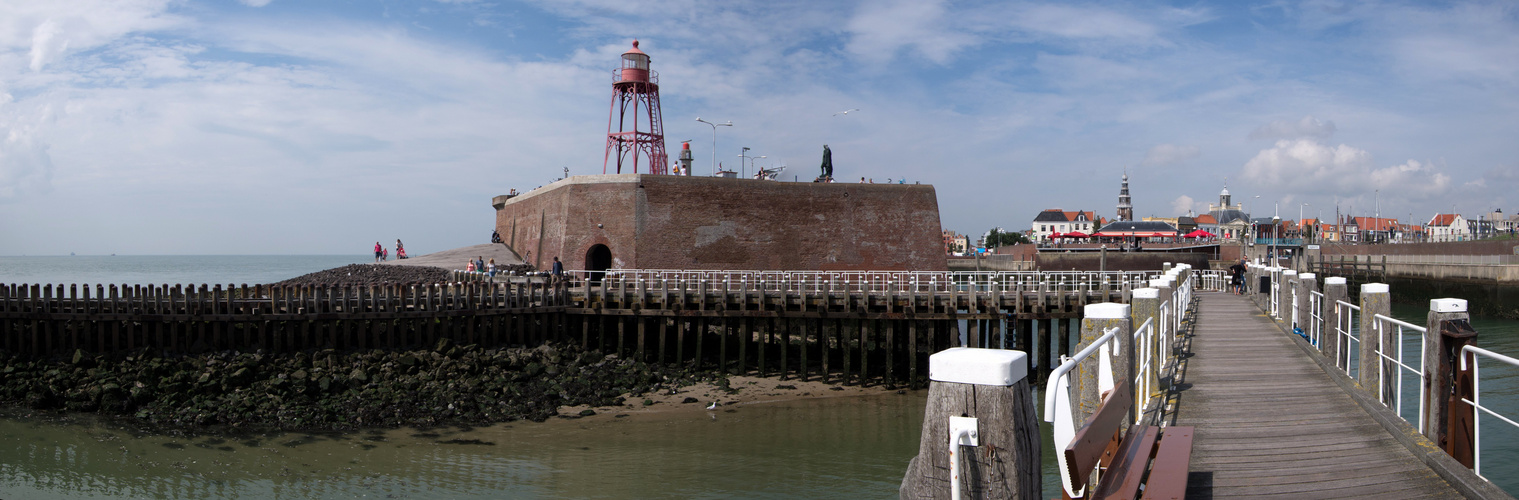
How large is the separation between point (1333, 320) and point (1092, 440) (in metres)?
7.39

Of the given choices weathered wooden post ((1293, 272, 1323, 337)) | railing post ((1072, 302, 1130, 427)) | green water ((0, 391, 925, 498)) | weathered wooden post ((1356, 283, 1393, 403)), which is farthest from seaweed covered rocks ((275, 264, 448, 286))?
railing post ((1072, 302, 1130, 427))

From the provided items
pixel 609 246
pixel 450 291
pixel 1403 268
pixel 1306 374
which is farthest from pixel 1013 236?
pixel 1306 374

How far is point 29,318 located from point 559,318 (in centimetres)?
1063

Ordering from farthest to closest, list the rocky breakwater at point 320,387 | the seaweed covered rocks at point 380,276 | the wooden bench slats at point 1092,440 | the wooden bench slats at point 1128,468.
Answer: the seaweed covered rocks at point 380,276, the rocky breakwater at point 320,387, the wooden bench slats at point 1128,468, the wooden bench slats at point 1092,440

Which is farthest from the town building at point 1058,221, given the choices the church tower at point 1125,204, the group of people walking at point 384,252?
the group of people walking at point 384,252

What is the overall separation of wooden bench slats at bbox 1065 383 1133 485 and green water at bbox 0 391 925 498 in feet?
27.9

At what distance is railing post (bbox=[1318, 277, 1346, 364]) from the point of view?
876 centimetres

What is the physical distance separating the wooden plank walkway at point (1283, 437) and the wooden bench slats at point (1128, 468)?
0.33 m

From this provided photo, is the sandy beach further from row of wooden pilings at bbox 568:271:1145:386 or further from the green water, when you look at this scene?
the green water

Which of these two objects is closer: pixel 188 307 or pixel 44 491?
pixel 44 491

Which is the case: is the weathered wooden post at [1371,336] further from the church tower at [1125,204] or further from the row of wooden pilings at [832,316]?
the church tower at [1125,204]

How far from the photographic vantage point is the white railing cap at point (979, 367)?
2.36 meters

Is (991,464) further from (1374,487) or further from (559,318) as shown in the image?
(559,318)

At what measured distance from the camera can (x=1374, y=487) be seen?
4.59 meters
